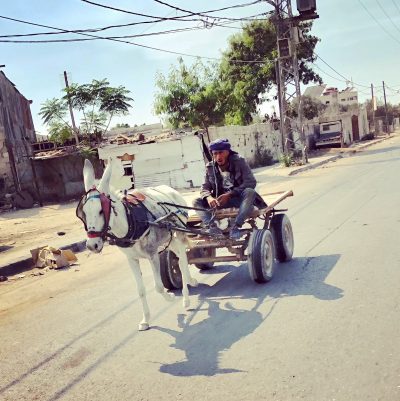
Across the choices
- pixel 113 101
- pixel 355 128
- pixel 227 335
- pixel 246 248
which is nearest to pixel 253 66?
pixel 113 101

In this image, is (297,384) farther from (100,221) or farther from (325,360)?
(100,221)

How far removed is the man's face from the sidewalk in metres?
5.46

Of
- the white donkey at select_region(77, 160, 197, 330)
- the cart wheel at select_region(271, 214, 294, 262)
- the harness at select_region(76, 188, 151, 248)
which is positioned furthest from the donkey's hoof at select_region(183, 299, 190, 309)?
the cart wheel at select_region(271, 214, 294, 262)

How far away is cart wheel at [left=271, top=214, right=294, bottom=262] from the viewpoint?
688 cm

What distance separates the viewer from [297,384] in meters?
3.47

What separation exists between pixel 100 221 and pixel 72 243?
7338 mm

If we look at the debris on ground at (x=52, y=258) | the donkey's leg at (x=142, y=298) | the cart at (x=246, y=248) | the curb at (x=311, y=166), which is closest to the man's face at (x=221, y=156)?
the cart at (x=246, y=248)

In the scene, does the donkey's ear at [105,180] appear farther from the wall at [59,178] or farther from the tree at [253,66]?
the tree at [253,66]

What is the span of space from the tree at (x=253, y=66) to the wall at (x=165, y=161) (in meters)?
12.4

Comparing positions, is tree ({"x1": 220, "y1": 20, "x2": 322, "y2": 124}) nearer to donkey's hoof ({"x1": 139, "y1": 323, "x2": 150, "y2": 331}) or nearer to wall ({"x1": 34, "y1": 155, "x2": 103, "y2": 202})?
wall ({"x1": 34, "y1": 155, "x2": 103, "y2": 202})

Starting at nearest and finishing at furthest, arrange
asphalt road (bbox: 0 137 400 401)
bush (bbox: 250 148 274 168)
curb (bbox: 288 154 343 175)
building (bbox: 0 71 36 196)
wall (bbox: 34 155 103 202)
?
asphalt road (bbox: 0 137 400 401) → curb (bbox: 288 154 343 175) → building (bbox: 0 71 36 196) → wall (bbox: 34 155 103 202) → bush (bbox: 250 148 274 168)

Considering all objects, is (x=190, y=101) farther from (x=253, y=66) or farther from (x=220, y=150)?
(x=220, y=150)

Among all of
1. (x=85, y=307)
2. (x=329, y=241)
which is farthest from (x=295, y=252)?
(x=85, y=307)

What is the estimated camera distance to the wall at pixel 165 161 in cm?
2423
